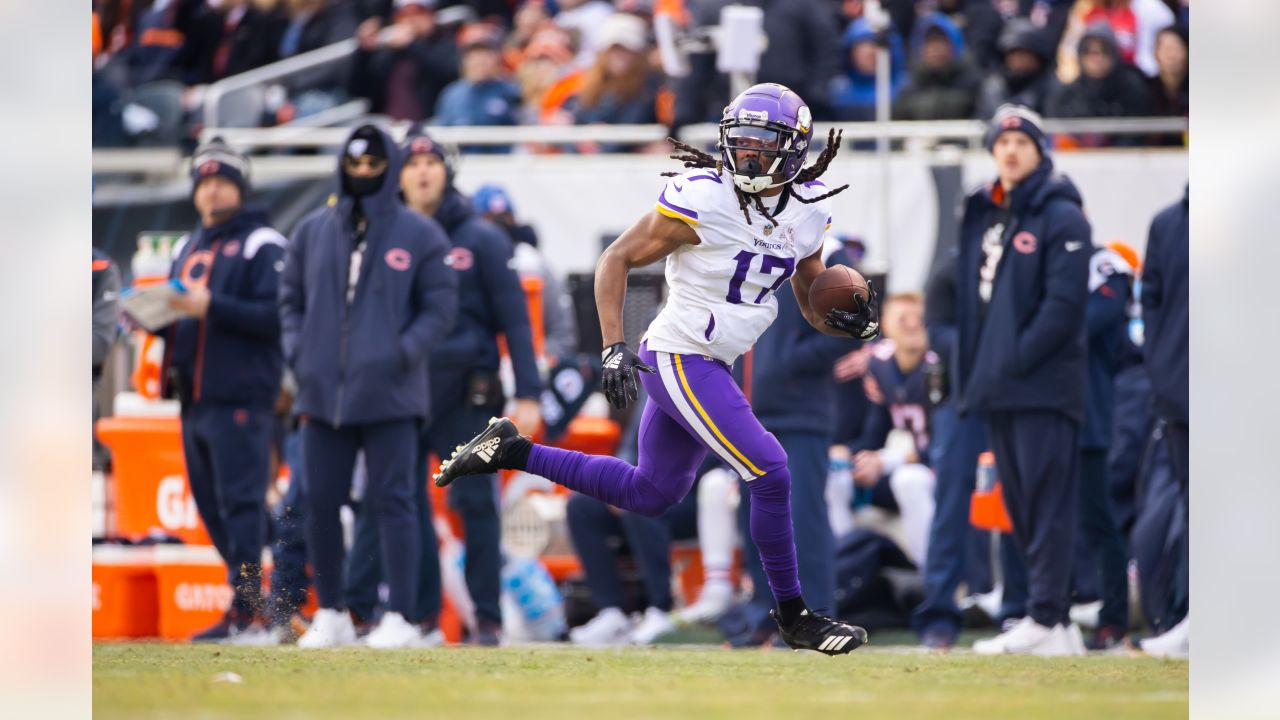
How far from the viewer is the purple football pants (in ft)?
22.4

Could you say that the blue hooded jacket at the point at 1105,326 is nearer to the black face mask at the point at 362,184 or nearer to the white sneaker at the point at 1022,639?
the white sneaker at the point at 1022,639

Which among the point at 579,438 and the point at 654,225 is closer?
the point at 654,225

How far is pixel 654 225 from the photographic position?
6836 mm

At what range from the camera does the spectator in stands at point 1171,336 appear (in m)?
8.65

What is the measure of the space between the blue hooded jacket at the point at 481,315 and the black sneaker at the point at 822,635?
9.40 feet

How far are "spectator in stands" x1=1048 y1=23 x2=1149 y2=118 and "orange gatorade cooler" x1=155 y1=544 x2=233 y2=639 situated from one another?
608cm

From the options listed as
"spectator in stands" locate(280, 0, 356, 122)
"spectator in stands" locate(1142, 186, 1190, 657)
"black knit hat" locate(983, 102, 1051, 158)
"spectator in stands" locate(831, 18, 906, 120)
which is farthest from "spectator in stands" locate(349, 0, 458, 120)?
"spectator in stands" locate(1142, 186, 1190, 657)

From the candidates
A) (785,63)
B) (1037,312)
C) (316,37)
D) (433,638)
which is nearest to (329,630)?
(433,638)

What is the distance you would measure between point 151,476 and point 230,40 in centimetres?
663

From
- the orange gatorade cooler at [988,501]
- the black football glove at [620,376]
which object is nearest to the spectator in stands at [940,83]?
the orange gatorade cooler at [988,501]

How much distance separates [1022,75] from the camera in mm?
12688
